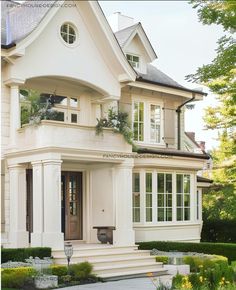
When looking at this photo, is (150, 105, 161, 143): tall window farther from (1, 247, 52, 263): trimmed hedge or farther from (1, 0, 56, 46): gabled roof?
(1, 247, 52, 263): trimmed hedge

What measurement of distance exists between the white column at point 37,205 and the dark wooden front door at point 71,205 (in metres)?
2.91

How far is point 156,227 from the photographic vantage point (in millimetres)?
19719

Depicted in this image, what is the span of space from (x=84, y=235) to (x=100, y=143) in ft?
13.1

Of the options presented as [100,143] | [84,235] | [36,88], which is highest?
[36,88]

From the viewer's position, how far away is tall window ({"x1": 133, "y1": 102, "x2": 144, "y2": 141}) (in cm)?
2177

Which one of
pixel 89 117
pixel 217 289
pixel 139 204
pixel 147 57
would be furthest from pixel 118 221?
pixel 217 289

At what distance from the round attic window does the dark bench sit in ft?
21.8

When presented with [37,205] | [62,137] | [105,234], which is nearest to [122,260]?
[105,234]

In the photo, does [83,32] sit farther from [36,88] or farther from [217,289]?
[217,289]

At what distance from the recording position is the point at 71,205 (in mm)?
19484

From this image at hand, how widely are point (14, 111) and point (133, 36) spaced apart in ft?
24.5

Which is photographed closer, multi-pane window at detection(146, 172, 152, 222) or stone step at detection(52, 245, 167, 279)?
stone step at detection(52, 245, 167, 279)

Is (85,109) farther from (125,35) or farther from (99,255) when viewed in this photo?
(99,255)

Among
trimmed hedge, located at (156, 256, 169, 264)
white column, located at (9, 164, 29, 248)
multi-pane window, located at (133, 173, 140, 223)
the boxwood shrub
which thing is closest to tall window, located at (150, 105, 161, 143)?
multi-pane window, located at (133, 173, 140, 223)
